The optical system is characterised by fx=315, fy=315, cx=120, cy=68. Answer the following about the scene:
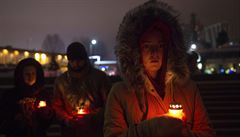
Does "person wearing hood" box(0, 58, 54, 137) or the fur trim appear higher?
the fur trim

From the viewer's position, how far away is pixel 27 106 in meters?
3.67

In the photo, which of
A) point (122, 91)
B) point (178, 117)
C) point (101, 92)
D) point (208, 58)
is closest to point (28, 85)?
point (101, 92)

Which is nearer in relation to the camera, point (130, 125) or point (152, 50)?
point (130, 125)

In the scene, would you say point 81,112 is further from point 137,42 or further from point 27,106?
point 137,42

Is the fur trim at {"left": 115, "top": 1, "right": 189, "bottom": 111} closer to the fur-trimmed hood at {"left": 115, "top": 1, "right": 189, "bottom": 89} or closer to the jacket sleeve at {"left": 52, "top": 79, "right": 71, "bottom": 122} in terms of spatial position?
the fur-trimmed hood at {"left": 115, "top": 1, "right": 189, "bottom": 89}

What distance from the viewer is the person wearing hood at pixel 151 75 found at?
6.73ft

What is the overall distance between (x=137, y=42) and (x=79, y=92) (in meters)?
2.09

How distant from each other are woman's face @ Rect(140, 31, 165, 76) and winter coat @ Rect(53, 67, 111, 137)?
6.23 feet

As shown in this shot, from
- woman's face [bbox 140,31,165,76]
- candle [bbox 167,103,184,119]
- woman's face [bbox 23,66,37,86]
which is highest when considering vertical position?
woman's face [bbox 140,31,165,76]

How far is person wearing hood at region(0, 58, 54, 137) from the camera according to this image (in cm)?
371

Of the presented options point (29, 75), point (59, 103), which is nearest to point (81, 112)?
point (59, 103)

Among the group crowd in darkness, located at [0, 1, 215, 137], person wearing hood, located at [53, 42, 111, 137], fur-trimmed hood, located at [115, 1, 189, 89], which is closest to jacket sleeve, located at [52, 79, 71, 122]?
person wearing hood, located at [53, 42, 111, 137]

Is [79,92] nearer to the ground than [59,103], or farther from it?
farther from it

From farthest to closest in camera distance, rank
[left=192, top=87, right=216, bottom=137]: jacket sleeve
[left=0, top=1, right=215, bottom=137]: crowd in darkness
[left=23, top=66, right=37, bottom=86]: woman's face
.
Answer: [left=23, top=66, right=37, bottom=86]: woman's face < [left=192, top=87, right=216, bottom=137]: jacket sleeve < [left=0, top=1, right=215, bottom=137]: crowd in darkness
